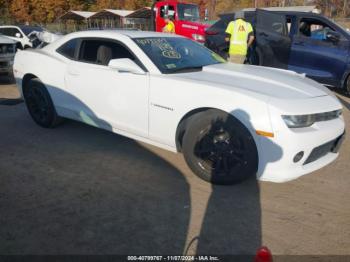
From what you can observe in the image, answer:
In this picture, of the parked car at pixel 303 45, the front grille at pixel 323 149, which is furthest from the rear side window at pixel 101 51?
the parked car at pixel 303 45

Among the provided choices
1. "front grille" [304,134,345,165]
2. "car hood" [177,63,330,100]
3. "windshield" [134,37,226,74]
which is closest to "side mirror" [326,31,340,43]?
"car hood" [177,63,330,100]

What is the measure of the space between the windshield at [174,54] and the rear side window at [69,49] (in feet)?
3.42

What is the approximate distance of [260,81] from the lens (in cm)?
364

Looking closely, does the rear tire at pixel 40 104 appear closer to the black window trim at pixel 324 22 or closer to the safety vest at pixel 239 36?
the safety vest at pixel 239 36

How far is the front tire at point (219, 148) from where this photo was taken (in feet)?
10.6

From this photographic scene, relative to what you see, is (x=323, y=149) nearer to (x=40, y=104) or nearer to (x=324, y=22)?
(x=40, y=104)

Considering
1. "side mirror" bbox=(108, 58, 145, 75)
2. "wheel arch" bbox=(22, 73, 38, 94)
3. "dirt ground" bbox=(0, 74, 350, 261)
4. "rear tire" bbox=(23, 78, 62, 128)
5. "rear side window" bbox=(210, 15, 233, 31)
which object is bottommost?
"dirt ground" bbox=(0, 74, 350, 261)

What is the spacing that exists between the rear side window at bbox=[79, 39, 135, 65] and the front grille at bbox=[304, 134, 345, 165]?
7.43 ft

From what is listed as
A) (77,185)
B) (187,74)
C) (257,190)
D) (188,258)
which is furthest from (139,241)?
(187,74)

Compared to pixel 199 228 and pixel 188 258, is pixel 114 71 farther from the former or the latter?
pixel 188 258

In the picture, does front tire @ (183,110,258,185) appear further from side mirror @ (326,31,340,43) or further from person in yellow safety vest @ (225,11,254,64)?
side mirror @ (326,31,340,43)

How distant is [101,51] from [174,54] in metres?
0.98

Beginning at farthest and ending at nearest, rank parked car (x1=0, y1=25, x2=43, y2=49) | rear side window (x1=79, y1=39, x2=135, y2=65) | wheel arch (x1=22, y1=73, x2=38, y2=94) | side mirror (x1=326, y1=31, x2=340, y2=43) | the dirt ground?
parked car (x1=0, y1=25, x2=43, y2=49), side mirror (x1=326, y1=31, x2=340, y2=43), wheel arch (x1=22, y1=73, x2=38, y2=94), rear side window (x1=79, y1=39, x2=135, y2=65), the dirt ground

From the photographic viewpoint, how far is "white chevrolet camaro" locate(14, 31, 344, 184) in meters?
3.12
